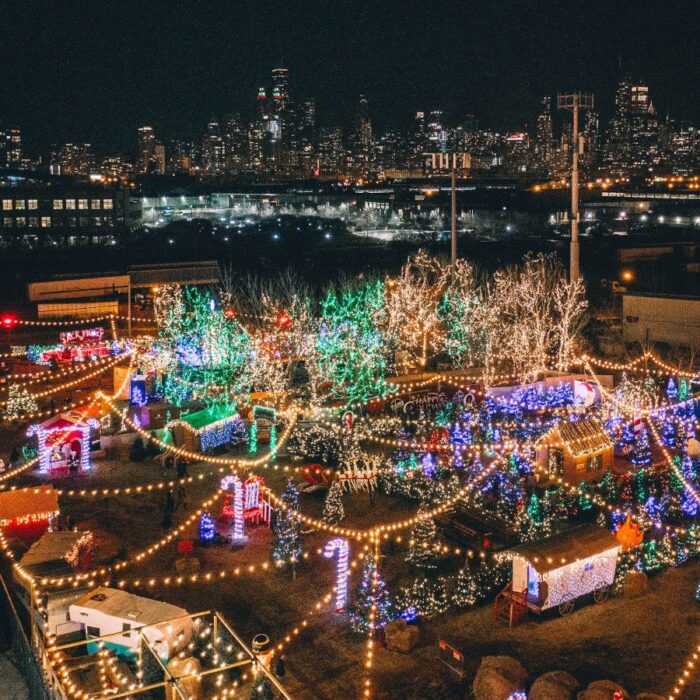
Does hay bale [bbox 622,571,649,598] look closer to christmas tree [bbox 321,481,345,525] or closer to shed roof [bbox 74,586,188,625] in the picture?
christmas tree [bbox 321,481,345,525]

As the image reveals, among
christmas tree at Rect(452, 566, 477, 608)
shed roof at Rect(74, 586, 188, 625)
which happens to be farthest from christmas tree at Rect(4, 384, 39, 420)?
christmas tree at Rect(452, 566, 477, 608)

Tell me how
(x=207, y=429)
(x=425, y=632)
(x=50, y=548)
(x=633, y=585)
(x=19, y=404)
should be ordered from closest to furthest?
(x=425, y=632)
(x=633, y=585)
(x=50, y=548)
(x=207, y=429)
(x=19, y=404)

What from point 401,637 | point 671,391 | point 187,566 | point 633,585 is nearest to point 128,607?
point 187,566

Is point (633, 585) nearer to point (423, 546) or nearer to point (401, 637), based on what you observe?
point (423, 546)

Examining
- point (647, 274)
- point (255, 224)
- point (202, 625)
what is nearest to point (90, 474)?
point (202, 625)

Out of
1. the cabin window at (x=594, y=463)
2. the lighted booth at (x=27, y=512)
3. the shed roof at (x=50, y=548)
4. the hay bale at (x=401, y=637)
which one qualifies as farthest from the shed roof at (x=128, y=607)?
the cabin window at (x=594, y=463)

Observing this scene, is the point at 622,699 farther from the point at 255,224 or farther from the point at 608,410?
the point at 255,224
